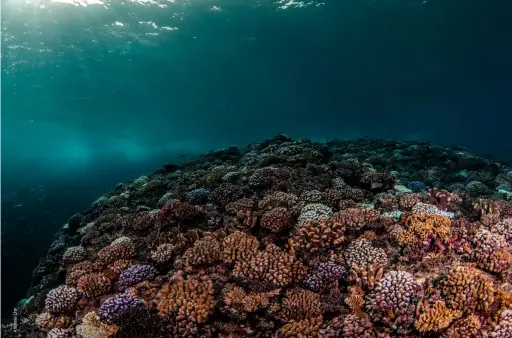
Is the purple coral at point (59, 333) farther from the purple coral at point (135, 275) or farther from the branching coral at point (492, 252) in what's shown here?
the branching coral at point (492, 252)

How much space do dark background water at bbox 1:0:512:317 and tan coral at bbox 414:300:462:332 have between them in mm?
25166

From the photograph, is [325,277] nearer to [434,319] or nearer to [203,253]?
[434,319]

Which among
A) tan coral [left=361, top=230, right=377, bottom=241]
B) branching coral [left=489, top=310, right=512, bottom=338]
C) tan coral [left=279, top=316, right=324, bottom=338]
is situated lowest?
branching coral [left=489, top=310, right=512, bottom=338]

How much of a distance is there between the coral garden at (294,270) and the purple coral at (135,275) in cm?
3

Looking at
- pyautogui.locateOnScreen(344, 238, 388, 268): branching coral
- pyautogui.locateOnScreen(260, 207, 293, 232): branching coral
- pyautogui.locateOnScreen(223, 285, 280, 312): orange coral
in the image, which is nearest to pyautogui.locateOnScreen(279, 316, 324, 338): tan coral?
pyautogui.locateOnScreen(223, 285, 280, 312): orange coral

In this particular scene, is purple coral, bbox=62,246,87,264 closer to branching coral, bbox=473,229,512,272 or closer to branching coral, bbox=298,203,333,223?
branching coral, bbox=298,203,333,223

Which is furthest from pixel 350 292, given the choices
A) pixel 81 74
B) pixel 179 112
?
pixel 179 112

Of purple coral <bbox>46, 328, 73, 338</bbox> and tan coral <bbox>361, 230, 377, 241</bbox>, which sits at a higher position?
tan coral <bbox>361, 230, 377, 241</bbox>

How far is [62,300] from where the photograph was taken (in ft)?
24.3

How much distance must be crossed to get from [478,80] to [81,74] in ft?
309

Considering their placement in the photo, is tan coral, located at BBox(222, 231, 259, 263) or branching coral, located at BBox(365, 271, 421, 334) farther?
tan coral, located at BBox(222, 231, 259, 263)

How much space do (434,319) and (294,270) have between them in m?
2.76

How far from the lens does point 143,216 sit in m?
10.2

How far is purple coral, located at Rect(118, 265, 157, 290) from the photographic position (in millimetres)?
7254
